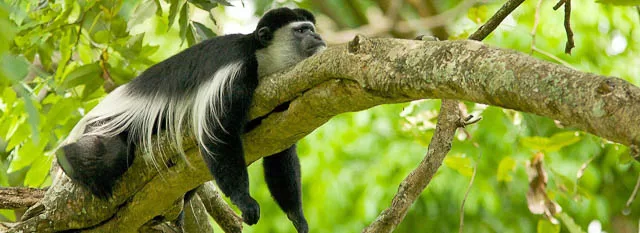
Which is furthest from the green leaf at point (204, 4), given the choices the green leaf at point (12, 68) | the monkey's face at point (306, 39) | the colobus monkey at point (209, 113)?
the green leaf at point (12, 68)

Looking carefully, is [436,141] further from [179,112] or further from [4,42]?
[4,42]

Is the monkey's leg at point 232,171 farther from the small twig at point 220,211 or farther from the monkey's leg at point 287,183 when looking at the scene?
the small twig at point 220,211

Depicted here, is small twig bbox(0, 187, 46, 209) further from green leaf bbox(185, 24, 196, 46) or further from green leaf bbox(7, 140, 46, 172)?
green leaf bbox(185, 24, 196, 46)

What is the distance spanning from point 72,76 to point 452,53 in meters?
1.75

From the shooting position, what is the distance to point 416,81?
1.45m

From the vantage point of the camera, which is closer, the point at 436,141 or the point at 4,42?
the point at 4,42

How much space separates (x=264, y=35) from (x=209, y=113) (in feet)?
1.36

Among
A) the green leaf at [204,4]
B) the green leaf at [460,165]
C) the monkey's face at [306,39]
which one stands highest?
the green leaf at [204,4]

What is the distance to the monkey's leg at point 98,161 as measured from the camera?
2307mm

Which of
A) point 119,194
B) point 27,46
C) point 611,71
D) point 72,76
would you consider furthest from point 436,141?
point 611,71

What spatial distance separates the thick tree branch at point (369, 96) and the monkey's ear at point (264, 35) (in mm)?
432

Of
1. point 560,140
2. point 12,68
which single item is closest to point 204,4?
point 560,140

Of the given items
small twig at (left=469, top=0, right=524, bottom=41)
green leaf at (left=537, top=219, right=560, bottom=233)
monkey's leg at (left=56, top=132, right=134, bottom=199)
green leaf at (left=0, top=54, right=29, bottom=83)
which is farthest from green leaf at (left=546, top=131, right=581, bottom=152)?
green leaf at (left=0, top=54, right=29, bottom=83)

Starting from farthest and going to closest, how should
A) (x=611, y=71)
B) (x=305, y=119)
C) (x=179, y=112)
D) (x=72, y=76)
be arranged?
(x=611, y=71), (x=72, y=76), (x=179, y=112), (x=305, y=119)
